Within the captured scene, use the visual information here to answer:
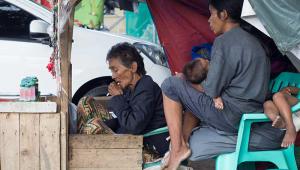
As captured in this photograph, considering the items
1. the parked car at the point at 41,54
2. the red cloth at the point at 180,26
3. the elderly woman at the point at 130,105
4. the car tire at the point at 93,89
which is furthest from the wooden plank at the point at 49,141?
the car tire at the point at 93,89

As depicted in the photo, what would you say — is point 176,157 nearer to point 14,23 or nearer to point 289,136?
point 289,136

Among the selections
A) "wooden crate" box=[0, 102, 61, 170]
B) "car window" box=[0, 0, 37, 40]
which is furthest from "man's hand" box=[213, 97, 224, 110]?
"car window" box=[0, 0, 37, 40]

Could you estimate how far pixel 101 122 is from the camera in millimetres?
4020

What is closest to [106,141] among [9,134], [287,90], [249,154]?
[9,134]

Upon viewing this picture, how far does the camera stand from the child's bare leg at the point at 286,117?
3.55 m

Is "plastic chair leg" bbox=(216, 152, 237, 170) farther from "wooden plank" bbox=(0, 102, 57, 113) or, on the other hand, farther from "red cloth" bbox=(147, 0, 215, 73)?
"red cloth" bbox=(147, 0, 215, 73)

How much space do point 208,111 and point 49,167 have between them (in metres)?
1.09

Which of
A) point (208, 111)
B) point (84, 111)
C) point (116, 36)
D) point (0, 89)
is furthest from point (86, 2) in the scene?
point (208, 111)

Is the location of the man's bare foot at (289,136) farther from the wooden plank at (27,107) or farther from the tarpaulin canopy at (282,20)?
the wooden plank at (27,107)

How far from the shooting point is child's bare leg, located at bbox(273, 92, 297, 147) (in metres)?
3.55

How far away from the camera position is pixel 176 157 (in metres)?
3.75

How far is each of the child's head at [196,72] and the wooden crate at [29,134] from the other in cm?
92

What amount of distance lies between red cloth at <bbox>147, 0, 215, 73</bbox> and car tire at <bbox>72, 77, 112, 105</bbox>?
4.55 ft

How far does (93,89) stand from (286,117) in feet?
10.7
